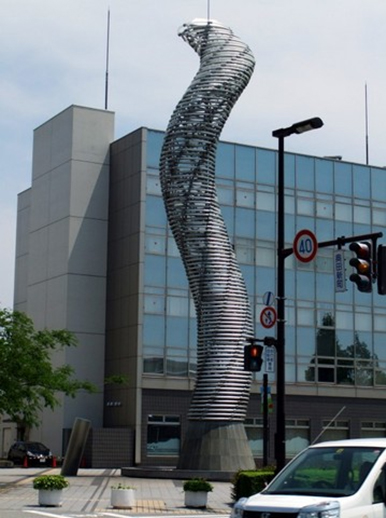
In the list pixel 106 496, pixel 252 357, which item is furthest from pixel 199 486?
pixel 106 496

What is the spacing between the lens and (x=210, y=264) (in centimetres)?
4162

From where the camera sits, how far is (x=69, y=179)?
2367 inches

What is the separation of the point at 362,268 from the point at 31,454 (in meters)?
36.3

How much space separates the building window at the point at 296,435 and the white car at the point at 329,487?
47.5 m

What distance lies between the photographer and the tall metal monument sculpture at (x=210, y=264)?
40.5 m

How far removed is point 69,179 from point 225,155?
916 centimetres

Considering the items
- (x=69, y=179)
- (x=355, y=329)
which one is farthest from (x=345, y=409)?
(x=69, y=179)

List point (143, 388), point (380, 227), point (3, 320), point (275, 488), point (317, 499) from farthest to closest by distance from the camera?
point (380, 227), point (143, 388), point (3, 320), point (275, 488), point (317, 499)

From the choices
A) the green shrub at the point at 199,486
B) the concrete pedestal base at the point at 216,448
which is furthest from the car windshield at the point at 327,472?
the concrete pedestal base at the point at 216,448

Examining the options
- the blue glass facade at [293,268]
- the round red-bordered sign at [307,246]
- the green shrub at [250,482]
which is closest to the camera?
the round red-bordered sign at [307,246]

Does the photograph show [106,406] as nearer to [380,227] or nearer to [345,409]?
[345,409]

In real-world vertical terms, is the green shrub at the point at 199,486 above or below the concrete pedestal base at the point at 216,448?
below

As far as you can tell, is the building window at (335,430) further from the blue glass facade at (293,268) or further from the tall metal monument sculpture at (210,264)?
the tall metal monument sculpture at (210,264)

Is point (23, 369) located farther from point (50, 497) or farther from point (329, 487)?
point (329, 487)
